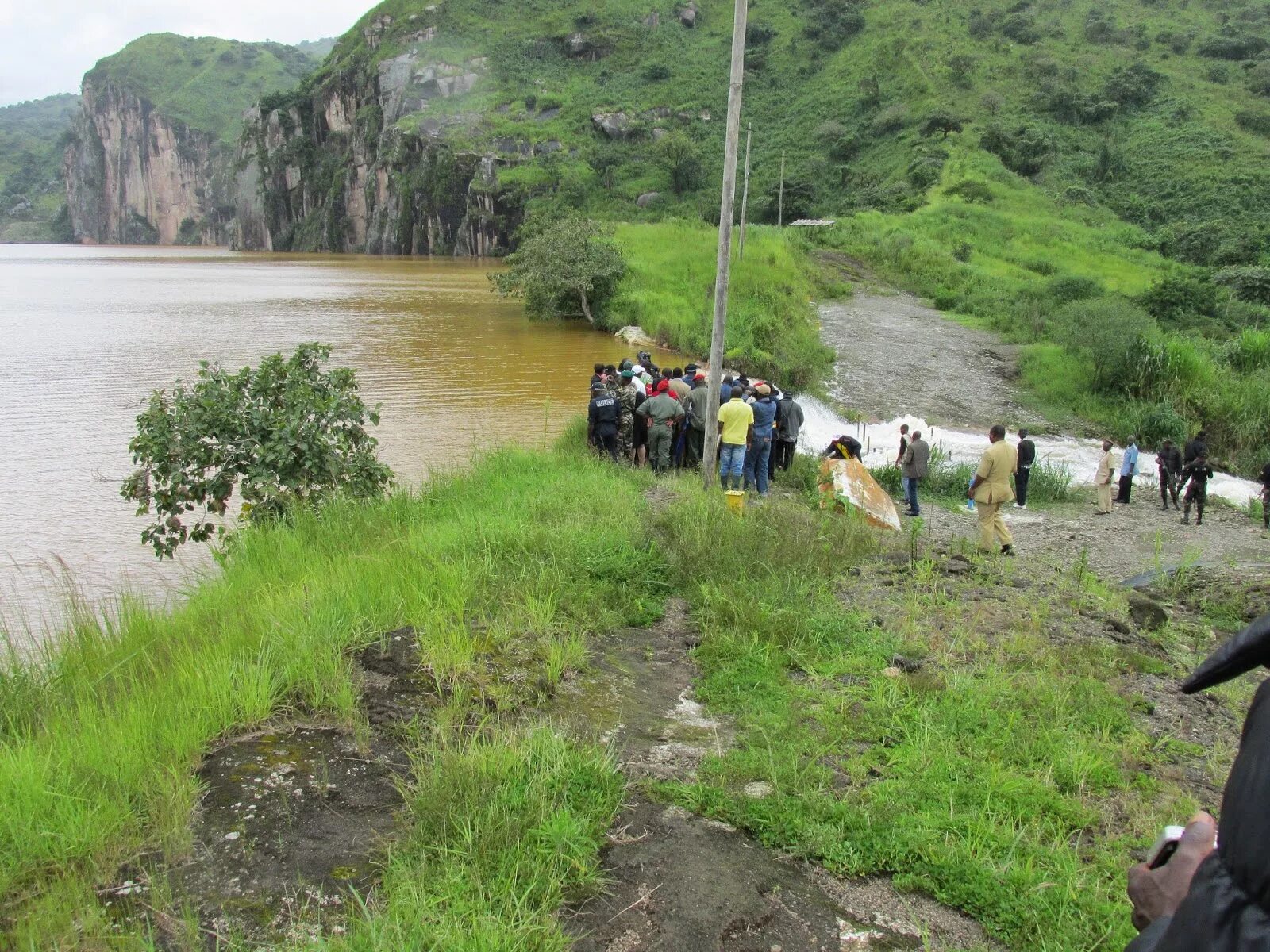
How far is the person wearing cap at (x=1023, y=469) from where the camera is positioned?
14.1 m

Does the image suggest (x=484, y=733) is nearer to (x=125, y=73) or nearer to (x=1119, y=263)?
(x=1119, y=263)

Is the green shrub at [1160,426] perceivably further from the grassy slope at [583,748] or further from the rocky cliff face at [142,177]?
the rocky cliff face at [142,177]

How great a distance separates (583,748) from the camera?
15.3 ft

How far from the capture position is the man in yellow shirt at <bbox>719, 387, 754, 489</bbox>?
11750 mm

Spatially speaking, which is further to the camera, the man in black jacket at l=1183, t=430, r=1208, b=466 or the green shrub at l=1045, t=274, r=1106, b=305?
the green shrub at l=1045, t=274, r=1106, b=305

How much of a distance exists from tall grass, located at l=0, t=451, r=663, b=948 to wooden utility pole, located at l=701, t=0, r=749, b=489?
5.92ft

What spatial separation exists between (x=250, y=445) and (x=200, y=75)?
19851 centimetres

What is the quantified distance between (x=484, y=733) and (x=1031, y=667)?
3913 millimetres

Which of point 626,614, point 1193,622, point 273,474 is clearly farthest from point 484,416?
point 1193,622

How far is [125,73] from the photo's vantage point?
164 metres

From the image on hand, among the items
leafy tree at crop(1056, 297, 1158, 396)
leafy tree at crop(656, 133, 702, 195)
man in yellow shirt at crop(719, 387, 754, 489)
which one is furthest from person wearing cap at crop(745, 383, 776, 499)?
leafy tree at crop(656, 133, 702, 195)

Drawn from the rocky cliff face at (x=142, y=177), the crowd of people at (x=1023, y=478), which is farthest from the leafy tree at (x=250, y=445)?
the rocky cliff face at (x=142, y=177)

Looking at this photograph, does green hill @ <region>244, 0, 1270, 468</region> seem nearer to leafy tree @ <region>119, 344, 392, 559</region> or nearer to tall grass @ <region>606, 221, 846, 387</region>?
tall grass @ <region>606, 221, 846, 387</region>

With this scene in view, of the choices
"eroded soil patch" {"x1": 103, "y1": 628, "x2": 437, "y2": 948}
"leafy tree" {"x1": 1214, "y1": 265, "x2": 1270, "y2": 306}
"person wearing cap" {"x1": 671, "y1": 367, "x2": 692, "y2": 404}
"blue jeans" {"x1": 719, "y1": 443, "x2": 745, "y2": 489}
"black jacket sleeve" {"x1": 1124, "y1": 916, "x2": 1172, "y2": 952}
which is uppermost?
"leafy tree" {"x1": 1214, "y1": 265, "x2": 1270, "y2": 306}
